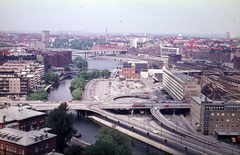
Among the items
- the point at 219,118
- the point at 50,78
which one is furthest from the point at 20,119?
the point at 50,78

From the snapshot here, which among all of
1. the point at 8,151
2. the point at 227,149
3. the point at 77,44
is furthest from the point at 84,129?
the point at 77,44

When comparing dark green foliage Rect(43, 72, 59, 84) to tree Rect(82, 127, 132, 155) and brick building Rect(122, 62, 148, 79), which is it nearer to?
brick building Rect(122, 62, 148, 79)

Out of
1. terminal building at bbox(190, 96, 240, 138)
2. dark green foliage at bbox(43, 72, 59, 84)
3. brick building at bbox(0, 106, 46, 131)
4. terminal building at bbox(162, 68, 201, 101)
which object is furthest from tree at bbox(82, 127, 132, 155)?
dark green foliage at bbox(43, 72, 59, 84)

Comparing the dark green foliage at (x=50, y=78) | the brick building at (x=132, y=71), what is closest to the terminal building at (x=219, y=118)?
the brick building at (x=132, y=71)

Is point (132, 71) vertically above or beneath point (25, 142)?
above

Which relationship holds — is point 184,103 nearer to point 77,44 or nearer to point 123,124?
point 123,124

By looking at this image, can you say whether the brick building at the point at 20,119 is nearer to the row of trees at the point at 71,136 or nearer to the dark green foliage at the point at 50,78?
the row of trees at the point at 71,136

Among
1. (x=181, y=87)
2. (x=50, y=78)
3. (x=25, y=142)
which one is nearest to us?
(x=25, y=142)

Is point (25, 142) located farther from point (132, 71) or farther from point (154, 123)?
point (132, 71)
